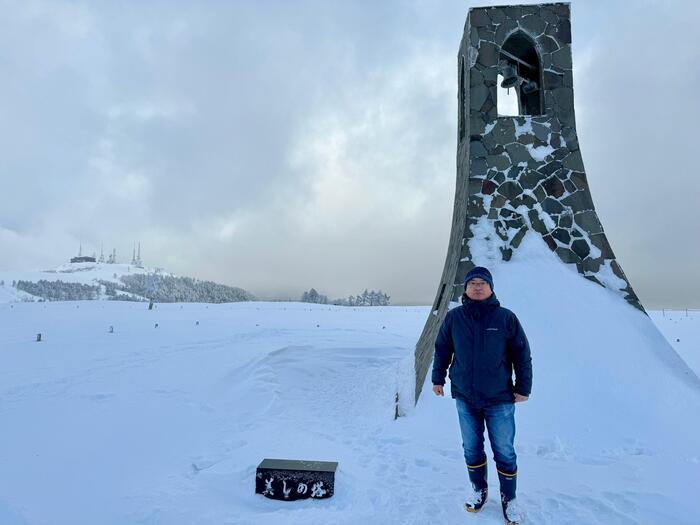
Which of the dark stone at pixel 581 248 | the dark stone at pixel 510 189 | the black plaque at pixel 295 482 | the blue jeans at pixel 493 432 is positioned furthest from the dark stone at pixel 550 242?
the black plaque at pixel 295 482

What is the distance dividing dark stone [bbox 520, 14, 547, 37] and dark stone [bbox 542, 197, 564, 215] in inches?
147

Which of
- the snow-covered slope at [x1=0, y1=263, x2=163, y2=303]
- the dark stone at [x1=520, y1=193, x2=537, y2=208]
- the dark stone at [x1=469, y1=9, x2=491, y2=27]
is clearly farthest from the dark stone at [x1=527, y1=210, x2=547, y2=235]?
the snow-covered slope at [x1=0, y1=263, x2=163, y2=303]

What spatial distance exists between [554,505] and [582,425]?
6.34ft

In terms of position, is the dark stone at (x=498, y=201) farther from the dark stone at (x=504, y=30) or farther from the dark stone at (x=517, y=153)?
the dark stone at (x=504, y=30)

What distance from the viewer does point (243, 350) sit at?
14.3 m

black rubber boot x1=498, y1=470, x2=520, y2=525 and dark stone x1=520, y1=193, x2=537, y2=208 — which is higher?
dark stone x1=520, y1=193, x2=537, y2=208

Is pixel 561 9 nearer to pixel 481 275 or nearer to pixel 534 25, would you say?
pixel 534 25

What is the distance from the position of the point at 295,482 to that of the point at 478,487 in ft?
5.78

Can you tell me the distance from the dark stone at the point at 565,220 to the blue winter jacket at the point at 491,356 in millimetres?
5104

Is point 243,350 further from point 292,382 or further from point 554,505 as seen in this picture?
point 554,505

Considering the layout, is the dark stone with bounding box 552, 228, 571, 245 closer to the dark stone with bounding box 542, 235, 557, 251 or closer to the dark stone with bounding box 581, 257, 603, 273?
the dark stone with bounding box 542, 235, 557, 251

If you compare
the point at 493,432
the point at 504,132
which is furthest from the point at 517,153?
the point at 493,432

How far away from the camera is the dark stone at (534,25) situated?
8859 mm

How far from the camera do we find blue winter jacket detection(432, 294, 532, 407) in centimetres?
364
